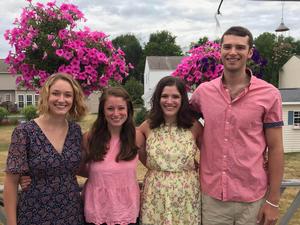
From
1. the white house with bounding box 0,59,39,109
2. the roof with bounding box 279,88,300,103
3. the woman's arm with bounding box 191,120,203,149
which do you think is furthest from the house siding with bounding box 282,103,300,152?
the white house with bounding box 0,59,39,109

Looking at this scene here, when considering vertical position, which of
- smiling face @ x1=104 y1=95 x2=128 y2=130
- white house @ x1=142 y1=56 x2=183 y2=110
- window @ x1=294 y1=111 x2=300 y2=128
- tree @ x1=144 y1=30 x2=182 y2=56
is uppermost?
tree @ x1=144 y1=30 x2=182 y2=56

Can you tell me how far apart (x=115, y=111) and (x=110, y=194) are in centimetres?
63

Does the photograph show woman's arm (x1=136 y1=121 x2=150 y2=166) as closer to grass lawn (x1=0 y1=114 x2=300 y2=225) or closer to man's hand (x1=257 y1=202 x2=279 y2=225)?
man's hand (x1=257 y1=202 x2=279 y2=225)

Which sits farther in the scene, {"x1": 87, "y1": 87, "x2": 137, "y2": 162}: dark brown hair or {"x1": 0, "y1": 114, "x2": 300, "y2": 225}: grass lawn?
{"x1": 0, "y1": 114, "x2": 300, "y2": 225}: grass lawn

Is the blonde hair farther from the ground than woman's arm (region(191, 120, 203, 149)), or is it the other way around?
the blonde hair

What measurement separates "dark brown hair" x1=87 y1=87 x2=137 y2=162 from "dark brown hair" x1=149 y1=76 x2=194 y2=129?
19 centimetres

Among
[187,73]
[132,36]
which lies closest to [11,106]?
[132,36]

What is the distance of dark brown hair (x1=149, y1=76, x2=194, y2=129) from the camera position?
3211 millimetres

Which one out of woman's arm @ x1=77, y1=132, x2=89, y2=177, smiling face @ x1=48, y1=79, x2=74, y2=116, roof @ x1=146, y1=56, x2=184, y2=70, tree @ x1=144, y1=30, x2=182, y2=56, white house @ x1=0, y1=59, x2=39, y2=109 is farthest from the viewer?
tree @ x1=144, y1=30, x2=182, y2=56

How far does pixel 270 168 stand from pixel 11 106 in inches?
1774

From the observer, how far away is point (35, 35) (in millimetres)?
3535

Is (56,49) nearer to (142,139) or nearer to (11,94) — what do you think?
(142,139)

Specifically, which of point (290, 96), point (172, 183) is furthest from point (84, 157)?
point (290, 96)

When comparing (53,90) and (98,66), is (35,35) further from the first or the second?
(53,90)
